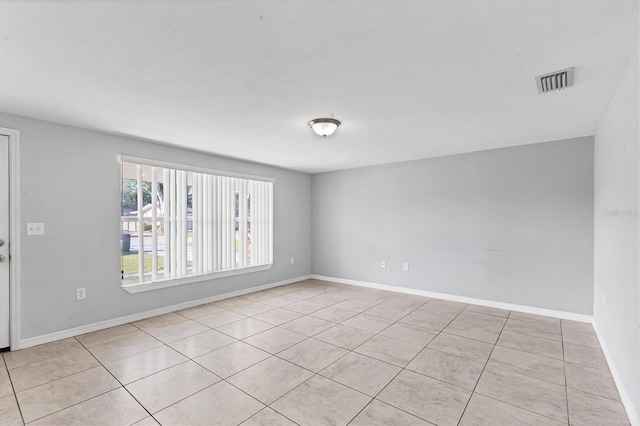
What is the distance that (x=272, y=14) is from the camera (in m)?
1.54

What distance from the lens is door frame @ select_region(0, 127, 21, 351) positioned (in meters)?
2.98

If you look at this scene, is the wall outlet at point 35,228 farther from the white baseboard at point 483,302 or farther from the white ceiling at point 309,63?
the white baseboard at point 483,302

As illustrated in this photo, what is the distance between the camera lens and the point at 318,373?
253 cm

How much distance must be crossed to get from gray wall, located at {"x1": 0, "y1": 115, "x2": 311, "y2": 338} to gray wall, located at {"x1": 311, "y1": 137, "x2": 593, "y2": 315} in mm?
3120

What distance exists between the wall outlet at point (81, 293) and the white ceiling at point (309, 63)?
6.01 feet

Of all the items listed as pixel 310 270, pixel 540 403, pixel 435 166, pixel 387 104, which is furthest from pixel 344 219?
pixel 540 403

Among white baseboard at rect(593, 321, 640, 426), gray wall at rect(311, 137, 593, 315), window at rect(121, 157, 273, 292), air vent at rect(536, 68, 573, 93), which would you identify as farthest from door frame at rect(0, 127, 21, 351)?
white baseboard at rect(593, 321, 640, 426)

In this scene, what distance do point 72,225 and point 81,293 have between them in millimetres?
774

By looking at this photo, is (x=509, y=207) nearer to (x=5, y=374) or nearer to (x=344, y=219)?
(x=344, y=219)

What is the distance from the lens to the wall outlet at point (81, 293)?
339 centimetres

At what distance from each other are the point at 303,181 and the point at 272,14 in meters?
4.95

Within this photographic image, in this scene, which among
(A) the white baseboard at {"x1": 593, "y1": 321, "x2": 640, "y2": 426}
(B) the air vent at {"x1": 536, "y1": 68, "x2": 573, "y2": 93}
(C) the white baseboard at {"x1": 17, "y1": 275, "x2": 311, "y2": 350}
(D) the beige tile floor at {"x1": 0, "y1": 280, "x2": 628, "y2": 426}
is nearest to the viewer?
(A) the white baseboard at {"x1": 593, "y1": 321, "x2": 640, "y2": 426}

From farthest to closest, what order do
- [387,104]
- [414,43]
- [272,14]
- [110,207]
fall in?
1. [110,207]
2. [387,104]
3. [414,43]
4. [272,14]

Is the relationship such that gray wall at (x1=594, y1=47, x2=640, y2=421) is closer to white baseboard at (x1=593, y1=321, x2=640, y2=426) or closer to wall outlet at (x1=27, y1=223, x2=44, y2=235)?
white baseboard at (x1=593, y1=321, x2=640, y2=426)
